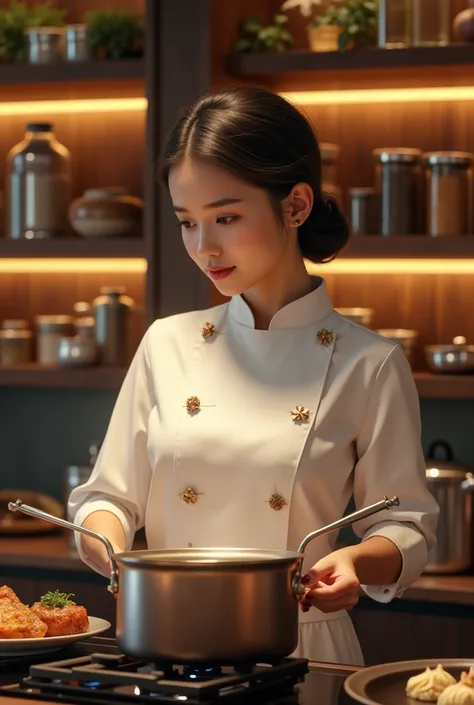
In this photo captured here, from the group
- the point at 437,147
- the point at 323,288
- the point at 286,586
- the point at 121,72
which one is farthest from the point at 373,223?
the point at 286,586

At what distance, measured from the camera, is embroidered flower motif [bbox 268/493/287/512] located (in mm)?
1853

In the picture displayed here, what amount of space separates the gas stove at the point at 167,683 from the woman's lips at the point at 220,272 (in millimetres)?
589

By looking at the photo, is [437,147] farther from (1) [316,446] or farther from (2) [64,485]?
(1) [316,446]

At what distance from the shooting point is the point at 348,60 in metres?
3.26

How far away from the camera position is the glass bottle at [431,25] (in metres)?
3.22

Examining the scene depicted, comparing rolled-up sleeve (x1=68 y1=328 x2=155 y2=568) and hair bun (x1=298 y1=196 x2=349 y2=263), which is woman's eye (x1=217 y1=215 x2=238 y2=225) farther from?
rolled-up sleeve (x1=68 y1=328 x2=155 y2=568)

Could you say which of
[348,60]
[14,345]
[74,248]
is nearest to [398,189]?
[348,60]

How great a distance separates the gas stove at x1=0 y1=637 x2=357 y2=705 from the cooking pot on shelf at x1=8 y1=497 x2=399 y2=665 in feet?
0.09

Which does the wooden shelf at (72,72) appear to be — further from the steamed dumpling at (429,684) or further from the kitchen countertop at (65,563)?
the steamed dumpling at (429,684)

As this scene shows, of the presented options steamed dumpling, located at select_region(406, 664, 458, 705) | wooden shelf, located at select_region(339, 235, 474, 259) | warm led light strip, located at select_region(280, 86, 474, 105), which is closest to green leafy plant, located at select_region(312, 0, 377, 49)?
warm led light strip, located at select_region(280, 86, 474, 105)

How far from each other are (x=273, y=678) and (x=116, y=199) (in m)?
2.35

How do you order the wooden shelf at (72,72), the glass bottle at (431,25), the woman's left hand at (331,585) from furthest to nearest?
the wooden shelf at (72,72), the glass bottle at (431,25), the woman's left hand at (331,585)

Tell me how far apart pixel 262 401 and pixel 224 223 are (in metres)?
0.30

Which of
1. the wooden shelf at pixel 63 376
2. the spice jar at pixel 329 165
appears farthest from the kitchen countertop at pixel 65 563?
the spice jar at pixel 329 165
